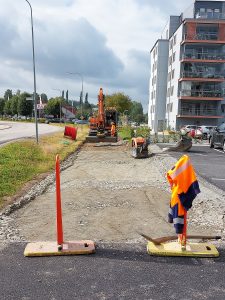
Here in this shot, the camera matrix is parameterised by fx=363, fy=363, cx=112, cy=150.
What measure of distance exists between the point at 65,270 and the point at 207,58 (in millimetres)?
53078

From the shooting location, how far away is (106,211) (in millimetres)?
7816

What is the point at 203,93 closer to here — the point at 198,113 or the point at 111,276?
the point at 198,113

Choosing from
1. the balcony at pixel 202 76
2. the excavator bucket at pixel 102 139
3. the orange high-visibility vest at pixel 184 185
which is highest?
the balcony at pixel 202 76

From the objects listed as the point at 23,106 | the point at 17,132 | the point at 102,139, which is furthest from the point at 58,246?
the point at 23,106

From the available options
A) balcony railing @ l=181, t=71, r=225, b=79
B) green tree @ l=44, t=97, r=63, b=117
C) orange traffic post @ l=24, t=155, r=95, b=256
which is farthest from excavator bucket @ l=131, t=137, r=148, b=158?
green tree @ l=44, t=97, r=63, b=117

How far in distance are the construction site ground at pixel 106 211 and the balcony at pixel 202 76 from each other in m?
44.0

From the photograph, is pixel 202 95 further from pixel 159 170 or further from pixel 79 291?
pixel 79 291

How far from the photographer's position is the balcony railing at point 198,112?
5381 cm

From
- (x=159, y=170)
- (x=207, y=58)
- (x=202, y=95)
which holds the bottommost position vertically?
(x=159, y=170)

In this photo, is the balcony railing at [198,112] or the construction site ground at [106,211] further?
the balcony railing at [198,112]

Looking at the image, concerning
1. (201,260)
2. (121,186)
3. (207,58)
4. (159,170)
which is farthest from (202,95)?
(201,260)

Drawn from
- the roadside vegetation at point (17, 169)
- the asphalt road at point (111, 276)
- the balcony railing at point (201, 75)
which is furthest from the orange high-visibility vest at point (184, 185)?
the balcony railing at point (201, 75)

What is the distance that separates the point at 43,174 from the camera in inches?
510

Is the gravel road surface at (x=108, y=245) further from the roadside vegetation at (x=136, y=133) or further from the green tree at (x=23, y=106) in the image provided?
the green tree at (x=23, y=106)
